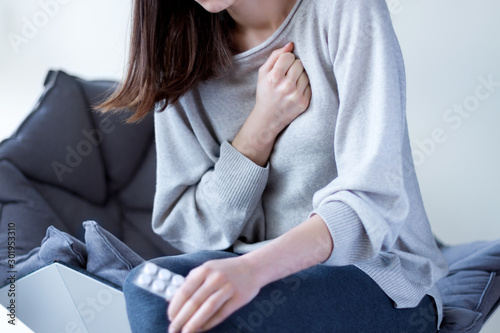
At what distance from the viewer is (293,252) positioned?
695 mm

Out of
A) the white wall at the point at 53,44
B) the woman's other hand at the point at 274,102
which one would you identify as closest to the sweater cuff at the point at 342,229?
the woman's other hand at the point at 274,102

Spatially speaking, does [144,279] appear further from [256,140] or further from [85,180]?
[85,180]

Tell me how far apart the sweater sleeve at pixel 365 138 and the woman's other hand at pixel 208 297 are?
0.49 ft

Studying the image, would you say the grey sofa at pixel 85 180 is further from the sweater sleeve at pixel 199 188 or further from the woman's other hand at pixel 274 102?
the woman's other hand at pixel 274 102

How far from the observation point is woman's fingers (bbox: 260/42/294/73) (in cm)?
96

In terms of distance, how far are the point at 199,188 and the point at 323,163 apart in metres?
0.27

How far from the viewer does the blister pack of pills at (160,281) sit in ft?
2.23

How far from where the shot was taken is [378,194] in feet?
2.52

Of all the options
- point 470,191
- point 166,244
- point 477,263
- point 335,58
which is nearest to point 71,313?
point 166,244

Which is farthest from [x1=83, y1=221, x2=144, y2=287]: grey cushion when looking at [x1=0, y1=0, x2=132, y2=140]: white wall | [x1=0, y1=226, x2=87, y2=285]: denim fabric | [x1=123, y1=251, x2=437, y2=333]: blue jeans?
[x1=0, y1=0, x2=132, y2=140]: white wall

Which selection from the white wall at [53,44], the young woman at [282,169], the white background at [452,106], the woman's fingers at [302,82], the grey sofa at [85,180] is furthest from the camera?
the white wall at [53,44]

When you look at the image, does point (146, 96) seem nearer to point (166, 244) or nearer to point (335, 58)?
point (335, 58)

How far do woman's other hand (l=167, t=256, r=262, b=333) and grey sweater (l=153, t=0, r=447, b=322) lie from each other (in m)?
0.15

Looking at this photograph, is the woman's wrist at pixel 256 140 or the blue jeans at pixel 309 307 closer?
the blue jeans at pixel 309 307
